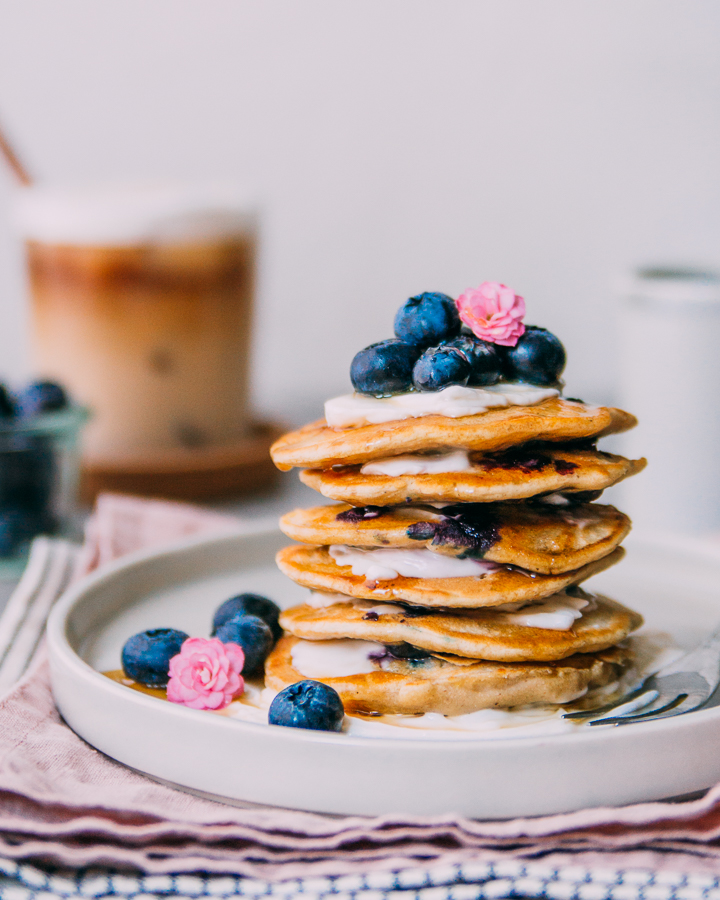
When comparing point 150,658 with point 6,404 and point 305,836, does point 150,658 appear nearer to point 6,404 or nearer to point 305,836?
point 305,836

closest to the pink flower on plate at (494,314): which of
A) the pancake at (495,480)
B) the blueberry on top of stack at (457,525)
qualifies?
the blueberry on top of stack at (457,525)

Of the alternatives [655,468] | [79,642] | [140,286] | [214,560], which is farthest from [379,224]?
[79,642]

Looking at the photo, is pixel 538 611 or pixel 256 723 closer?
pixel 256 723

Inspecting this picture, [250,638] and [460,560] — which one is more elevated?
[460,560]

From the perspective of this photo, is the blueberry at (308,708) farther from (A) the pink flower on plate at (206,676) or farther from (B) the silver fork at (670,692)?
(B) the silver fork at (670,692)

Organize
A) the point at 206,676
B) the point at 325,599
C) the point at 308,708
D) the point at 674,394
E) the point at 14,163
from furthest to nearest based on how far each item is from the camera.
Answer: the point at 14,163 → the point at 674,394 → the point at 325,599 → the point at 206,676 → the point at 308,708

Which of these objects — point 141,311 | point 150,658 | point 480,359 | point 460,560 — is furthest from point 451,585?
point 141,311

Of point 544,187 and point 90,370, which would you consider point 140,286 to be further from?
point 544,187

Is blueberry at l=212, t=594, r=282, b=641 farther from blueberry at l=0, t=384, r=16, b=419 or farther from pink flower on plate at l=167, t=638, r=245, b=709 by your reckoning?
blueberry at l=0, t=384, r=16, b=419
